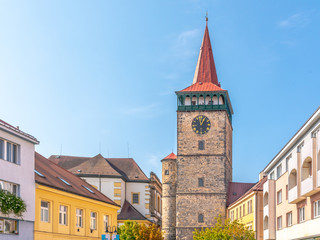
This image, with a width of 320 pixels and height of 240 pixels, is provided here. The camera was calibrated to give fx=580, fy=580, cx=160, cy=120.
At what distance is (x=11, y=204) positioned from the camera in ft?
86.8

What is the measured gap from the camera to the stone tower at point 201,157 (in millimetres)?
80000

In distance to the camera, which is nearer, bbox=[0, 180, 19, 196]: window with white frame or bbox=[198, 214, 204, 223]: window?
bbox=[0, 180, 19, 196]: window with white frame

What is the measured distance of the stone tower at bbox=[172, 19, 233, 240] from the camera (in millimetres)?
80000

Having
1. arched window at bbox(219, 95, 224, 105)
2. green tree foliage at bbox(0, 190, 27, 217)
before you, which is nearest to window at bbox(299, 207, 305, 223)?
green tree foliage at bbox(0, 190, 27, 217)

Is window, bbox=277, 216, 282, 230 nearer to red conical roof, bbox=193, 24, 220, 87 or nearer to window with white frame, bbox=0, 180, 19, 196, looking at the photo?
window with white frame, bbox=0, 180, 19, 196

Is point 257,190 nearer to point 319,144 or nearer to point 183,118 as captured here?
point 319,144

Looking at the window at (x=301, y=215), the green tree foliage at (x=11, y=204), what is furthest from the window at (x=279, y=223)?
the green tree foliage at (x=11, y=204)

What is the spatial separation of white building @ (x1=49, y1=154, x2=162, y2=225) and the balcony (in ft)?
140

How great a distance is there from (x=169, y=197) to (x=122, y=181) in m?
9.20

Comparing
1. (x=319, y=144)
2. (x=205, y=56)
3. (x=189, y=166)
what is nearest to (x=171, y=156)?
(x=189, y=166)

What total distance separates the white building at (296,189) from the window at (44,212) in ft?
47.6

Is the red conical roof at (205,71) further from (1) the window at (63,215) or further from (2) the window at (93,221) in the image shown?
(1) the window at (63,215)

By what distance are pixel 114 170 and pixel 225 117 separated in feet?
57.2

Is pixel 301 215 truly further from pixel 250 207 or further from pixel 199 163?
pixel 199 163
